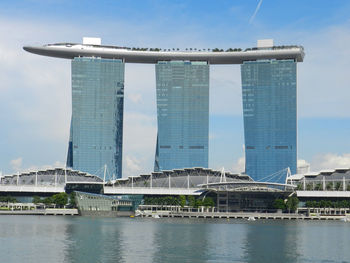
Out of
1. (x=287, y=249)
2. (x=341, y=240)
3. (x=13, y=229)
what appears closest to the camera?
(x=287, y=249)

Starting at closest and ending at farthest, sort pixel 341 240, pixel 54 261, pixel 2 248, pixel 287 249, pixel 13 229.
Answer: pixel 54 261 → pixel 2 248 → pixel 287 249 → pixel 341 240 → pixel 13 229

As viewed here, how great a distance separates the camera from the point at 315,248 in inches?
4198

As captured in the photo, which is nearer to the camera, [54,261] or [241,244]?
[54,261]

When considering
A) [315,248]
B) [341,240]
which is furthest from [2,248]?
[341,240]

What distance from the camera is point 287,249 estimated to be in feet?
341

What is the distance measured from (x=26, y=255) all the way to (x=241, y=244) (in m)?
38.2

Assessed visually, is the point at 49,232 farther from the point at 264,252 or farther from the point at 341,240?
the point at 341,240

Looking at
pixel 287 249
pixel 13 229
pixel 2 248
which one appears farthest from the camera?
pixel 13 229

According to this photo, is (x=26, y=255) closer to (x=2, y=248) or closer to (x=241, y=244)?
(x=2, y=248)

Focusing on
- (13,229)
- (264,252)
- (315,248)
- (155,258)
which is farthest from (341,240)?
(13,229)

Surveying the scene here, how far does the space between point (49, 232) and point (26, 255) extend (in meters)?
39.5

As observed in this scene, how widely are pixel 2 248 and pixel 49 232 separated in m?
32.6

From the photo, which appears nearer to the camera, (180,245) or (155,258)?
(155,258)

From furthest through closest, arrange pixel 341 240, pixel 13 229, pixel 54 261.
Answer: pixel 13 229 < pixel 341 240 < pixel 54 261
